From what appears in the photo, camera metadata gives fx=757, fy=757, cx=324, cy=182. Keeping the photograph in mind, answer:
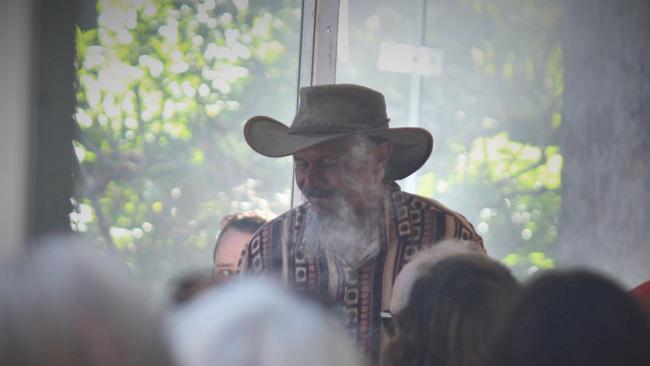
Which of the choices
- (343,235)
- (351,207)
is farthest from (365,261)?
(351,207)

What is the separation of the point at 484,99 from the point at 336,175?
2.25 metres

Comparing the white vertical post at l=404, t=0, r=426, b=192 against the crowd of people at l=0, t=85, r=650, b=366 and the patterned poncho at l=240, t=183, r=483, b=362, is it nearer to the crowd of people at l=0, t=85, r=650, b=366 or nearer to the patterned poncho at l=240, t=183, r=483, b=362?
the crowd of people at l=0, t=85, r=650, b=366

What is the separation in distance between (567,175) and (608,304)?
4.18m

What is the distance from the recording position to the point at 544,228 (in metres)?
5.35

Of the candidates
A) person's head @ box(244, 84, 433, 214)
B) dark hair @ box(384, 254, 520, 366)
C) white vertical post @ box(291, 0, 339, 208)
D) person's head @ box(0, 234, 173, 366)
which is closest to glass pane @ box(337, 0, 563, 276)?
white vertical post @ box(291, 0, 339, 208)

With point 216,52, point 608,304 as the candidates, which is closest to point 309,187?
point 216,52

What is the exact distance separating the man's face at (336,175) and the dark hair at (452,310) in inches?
60.0

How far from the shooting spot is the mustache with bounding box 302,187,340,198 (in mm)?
3139

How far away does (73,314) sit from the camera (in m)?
0.84

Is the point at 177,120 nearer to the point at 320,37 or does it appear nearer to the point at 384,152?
the point at 320,37

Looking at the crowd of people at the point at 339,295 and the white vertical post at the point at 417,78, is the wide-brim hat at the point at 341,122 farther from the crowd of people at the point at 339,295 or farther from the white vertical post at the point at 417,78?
the white vertical post at the point at 417,78

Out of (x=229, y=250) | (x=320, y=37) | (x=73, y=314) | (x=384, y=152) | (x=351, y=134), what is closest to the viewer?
(x=73, y=314)

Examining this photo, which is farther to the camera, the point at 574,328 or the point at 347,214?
the point at 347,214

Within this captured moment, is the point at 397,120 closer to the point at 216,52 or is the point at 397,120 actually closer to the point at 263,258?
the point at 216,52
